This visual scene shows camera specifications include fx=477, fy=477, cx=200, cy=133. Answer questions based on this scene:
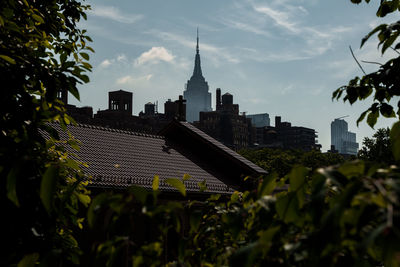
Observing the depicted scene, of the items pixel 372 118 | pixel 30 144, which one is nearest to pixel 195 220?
pixel 30 144

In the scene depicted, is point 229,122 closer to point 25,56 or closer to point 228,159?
point 228,159

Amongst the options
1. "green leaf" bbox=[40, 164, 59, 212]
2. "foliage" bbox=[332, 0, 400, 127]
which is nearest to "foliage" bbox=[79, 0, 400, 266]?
"green leaf" bbox=[40, 164, 59, 212]

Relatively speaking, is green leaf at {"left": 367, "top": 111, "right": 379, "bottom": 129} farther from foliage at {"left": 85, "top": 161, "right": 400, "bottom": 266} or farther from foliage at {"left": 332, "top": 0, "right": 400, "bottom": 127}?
foliage at {"left": 85, "top": 161, "right": 400, "bottom": 266}

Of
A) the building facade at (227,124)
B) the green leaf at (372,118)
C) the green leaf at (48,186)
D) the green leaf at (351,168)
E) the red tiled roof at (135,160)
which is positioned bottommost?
the red tiled roof at (135,160)

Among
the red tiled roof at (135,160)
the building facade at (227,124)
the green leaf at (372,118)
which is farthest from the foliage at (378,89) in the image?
the building facade at (227,124)

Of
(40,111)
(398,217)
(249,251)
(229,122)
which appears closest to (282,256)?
(249,251)

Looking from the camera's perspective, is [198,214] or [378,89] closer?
[198,214]

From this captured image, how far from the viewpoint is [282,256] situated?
8.57ft

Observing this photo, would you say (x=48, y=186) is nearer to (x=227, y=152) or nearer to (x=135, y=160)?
(x=135, y=160)

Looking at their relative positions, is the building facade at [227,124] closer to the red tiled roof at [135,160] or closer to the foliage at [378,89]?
the red tiled roof at [135,160]

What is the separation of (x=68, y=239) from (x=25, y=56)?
6.91 feet

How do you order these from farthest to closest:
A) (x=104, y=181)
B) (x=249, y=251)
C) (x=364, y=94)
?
(x=104, y=181)
(x=364, y=94)
(x=249, y=251)

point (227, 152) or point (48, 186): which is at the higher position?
point (48, 186)

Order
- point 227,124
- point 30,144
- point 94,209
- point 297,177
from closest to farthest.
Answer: point 297,177 → point 94,209 → point 30,144 → point 227,124
